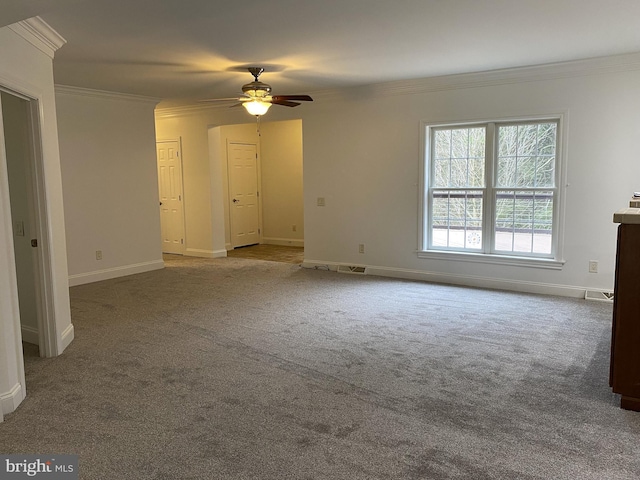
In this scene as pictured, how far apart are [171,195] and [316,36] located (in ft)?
17.4

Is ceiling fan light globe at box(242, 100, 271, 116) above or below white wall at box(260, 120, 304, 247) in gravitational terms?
above

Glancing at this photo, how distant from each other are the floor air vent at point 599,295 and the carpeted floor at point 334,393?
0.18m

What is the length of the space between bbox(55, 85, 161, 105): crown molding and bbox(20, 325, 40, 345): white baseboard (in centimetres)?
317

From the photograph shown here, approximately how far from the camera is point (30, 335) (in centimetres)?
416

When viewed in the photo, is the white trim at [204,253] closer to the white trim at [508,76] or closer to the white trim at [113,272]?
the white trim at [113,272]

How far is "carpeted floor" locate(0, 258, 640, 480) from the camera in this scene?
2355 millimetres

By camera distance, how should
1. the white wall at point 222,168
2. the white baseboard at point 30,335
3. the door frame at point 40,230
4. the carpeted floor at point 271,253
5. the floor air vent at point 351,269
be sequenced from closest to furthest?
the door frame at point 40,230 → the white baseboard at point 30,335 → the floor air vent at point 351,269 → the white wall at point 222,168 → the carpeted floor at point 271,253

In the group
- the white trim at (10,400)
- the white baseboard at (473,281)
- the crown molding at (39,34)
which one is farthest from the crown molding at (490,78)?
the white trim at (10,400)

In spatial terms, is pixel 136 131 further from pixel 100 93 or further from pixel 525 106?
pixel 525 106

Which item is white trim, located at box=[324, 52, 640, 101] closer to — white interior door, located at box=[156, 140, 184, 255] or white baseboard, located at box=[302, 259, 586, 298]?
white baseboard, located at box=[302, 259, 586, 298]

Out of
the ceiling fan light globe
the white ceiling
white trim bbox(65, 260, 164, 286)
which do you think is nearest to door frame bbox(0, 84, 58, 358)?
the white ceiling

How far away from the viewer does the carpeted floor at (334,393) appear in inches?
92.7

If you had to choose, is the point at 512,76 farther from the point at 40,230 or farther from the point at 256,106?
the point at 40,230

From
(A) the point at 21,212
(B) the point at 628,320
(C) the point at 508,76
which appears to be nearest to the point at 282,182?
(C) the point at 508,76
